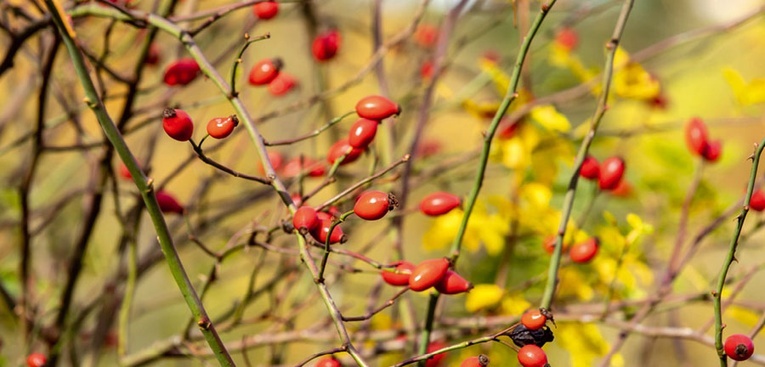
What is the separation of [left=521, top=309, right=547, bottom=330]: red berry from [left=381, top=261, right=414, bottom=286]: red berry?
0.41 ft

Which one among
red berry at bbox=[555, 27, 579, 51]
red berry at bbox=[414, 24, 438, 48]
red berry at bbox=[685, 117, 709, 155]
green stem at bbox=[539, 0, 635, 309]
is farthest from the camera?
red berry at bbox=[414, 24, 438, 48]

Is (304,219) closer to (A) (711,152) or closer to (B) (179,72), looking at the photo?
(B) (179,72)

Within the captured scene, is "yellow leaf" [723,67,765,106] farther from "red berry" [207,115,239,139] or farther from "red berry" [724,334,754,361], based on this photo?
"red berry" [207,115,239,139]

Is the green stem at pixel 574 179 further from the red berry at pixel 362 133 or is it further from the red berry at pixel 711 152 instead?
the red berry at pixel 711 152

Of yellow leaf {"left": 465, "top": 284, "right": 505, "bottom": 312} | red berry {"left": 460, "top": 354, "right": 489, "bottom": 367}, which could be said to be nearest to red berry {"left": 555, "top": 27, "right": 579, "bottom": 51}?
yellow leaf {"left": 465, "top": 284, "right": 505, "bottom": 312}

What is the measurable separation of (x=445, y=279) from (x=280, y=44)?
328 cm

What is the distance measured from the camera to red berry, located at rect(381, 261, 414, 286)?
0.79 meters

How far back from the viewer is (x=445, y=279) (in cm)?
77

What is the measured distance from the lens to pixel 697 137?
48.7 inches

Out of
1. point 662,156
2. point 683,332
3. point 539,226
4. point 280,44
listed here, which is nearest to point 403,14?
point 280,44

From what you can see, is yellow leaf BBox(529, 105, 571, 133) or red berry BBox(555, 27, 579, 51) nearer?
yellow leaf BBox(529, 105, 571, 133)

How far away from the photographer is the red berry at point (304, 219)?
69 cm

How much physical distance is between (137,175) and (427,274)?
0.27 meters

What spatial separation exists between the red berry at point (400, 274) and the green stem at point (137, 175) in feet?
0.61
